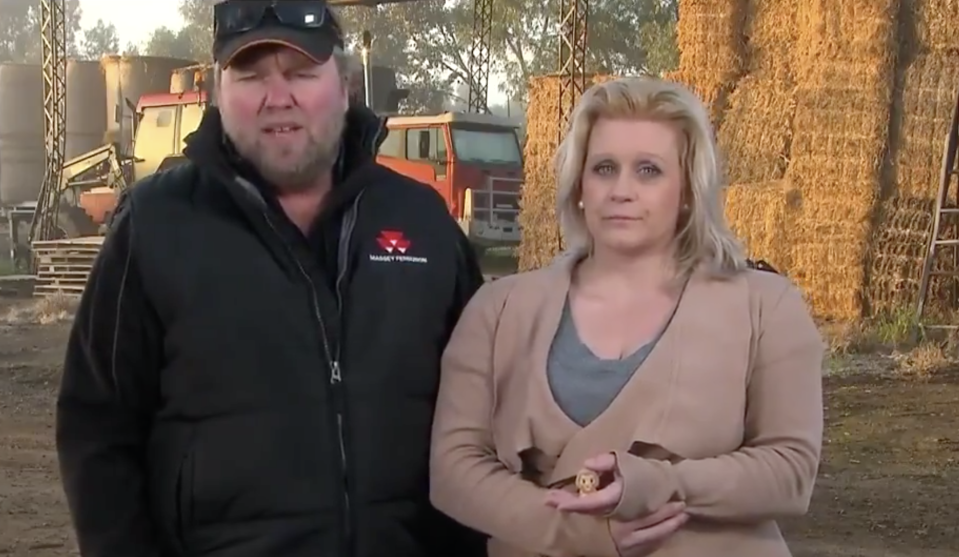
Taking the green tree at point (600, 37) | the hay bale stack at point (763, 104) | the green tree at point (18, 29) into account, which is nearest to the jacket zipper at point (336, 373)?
the hay bale stack at point (763, 104)

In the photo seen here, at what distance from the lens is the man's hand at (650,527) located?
2.12 m

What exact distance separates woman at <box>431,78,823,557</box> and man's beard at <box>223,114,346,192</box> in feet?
1.30

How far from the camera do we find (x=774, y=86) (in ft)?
40.3

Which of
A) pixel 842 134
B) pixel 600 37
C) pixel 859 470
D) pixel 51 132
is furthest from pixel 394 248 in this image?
pixel 600 37

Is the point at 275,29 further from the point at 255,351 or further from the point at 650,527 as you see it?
the point at 650,527

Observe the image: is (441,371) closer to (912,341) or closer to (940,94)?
(912,341)

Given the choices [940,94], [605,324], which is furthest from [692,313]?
[940,94]

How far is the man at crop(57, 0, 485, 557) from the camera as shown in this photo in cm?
239

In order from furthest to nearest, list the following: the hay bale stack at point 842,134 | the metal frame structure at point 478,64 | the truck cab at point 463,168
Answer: the metal frame structure at point 478,64 → the truck cab at point 463,168 → the hay bale stack at point 842,134

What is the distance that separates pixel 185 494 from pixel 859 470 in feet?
16.4

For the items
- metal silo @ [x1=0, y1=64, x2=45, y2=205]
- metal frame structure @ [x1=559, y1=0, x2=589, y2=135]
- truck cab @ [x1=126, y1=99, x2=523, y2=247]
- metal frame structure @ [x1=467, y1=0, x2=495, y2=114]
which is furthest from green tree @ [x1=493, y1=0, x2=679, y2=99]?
metal frame structure @ [x1=559, y1=0, x2=589, y2=135]

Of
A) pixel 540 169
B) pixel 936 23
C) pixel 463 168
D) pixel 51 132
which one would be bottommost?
pixel 463 168

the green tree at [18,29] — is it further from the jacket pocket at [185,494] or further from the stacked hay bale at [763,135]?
the jacket pocket at [185,494]

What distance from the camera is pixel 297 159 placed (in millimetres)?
2434
